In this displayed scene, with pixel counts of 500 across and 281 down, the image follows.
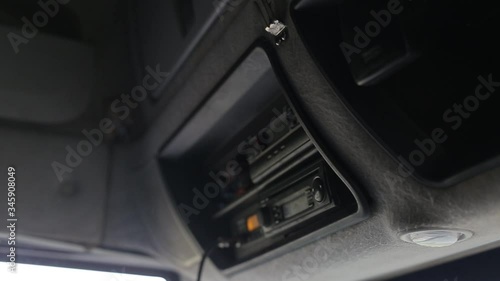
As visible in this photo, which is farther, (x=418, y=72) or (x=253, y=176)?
(x=253, y=176)

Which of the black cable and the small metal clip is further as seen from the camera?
the black cable

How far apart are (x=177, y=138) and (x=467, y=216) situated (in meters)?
0.88

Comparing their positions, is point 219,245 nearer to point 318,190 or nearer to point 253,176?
point 253,176

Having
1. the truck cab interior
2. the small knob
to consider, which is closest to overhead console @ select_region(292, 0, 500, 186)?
the truck cab interior

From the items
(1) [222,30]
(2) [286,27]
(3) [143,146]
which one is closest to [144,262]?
(3) [143,146]

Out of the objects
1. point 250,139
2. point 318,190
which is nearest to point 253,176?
point 250,139

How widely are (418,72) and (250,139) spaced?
23.6 inches

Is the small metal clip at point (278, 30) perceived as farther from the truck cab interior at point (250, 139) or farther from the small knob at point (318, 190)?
the small knob at point (318, 190)

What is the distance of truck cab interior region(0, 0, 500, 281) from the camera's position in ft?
2.99

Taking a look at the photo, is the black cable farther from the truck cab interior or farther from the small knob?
the small knob

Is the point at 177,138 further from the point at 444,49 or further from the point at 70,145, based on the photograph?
the point at 444,49

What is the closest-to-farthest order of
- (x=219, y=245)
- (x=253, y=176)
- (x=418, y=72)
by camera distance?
1. (x=418, y=72)
2. (x=253, y=176)
3. (x=219, y=245)

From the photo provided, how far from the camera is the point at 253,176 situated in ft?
4.63

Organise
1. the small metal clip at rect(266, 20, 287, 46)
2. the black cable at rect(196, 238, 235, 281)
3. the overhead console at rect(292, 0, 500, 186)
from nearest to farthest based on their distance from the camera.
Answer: the overhead console at rect(292, 0, 500, 186) → the small metal clip at rect(266, 20, 287, 46) → the black cable at rect(196, 238, 235, 281)
